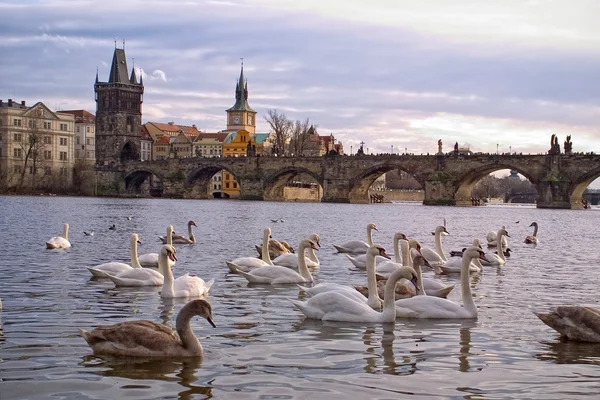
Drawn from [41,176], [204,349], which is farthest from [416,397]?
[41,176]

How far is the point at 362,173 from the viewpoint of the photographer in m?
90.1

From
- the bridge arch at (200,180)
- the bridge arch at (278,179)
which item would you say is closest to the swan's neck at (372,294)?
the bridge arch at (278,179)

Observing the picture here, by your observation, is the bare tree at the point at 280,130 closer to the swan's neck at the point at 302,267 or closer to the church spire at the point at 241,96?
the church spire at the point at 241,96

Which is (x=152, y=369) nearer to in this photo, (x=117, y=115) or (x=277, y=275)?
(x=277, y=275)

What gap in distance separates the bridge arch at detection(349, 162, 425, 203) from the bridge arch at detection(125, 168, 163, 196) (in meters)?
26.3

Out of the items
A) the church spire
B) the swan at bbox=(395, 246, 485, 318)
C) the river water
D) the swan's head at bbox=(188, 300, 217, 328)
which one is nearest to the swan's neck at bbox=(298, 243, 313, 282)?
the river water

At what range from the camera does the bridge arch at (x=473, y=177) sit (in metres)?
77.7

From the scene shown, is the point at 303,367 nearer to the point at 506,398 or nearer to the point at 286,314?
the point at 506,398

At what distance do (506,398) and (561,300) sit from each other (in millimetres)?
6429

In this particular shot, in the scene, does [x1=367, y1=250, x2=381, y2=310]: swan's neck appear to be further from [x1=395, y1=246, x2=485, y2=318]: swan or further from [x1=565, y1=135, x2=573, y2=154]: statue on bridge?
[x1=565, y1=135, x2=573, y2=154]: statue on bridge

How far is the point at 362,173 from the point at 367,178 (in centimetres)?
239

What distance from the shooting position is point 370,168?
3516 inches

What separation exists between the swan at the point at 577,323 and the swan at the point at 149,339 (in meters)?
3.76

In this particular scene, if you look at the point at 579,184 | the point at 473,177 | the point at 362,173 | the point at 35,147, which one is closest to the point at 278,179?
the point at 362,173
